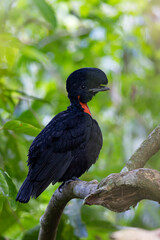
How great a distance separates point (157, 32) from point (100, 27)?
107cm

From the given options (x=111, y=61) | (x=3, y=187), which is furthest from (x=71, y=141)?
(x=111, y=61)

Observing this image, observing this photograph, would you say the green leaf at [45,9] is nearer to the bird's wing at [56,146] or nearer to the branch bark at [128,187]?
the bird's wing at [56,146]

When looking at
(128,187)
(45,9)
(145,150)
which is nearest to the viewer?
(128,187)

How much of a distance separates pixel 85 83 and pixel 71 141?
618mm

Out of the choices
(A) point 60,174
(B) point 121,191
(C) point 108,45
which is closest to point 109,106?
(C) point 108,45

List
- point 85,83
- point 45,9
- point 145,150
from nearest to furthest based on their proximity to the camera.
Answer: point 145,150
point 85,83
point 45,9

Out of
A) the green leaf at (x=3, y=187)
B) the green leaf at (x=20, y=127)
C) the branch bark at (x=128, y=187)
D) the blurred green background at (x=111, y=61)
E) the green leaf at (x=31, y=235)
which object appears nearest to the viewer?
the branch bark at (x=128, y=187)

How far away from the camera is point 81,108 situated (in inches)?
166

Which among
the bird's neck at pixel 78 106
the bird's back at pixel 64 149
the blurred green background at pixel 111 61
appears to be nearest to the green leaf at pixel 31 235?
the bird's back at pixel 64 149

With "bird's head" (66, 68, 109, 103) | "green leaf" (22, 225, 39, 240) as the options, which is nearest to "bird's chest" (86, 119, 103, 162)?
"bird's head" (66, 68, 109, 103)

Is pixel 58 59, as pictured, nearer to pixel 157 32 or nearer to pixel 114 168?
pixel 157 32

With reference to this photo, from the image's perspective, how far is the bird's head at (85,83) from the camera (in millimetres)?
3971

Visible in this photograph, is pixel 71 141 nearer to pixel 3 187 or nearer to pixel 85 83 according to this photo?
pixel 85 83

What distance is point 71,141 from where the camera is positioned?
3.95 metres
